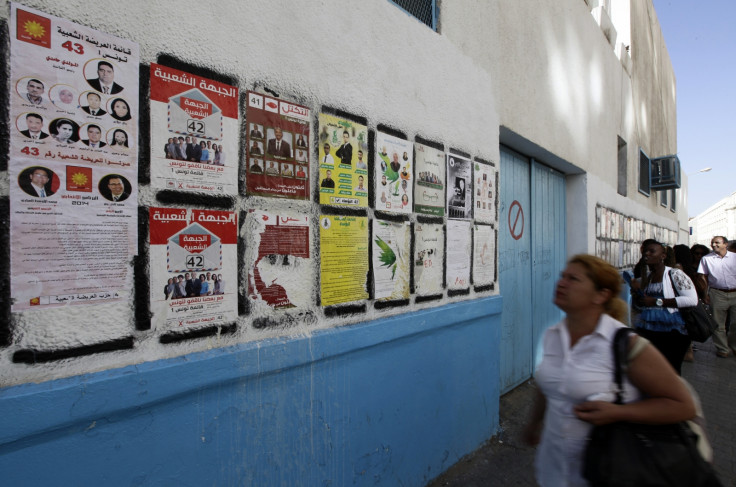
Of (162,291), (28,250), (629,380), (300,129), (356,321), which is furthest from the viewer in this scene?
(356,321)

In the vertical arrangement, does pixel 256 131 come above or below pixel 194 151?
Result: above

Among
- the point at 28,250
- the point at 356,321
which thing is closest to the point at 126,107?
the point at 28,250

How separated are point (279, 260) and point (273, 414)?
70 centimetres

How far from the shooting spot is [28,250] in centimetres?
126

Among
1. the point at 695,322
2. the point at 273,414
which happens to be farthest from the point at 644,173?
the point at 273,414

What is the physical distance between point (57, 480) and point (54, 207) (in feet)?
2.81

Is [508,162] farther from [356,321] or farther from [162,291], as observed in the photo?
[162,291]

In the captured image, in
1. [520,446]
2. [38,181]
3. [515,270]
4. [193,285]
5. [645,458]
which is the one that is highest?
[38,181]

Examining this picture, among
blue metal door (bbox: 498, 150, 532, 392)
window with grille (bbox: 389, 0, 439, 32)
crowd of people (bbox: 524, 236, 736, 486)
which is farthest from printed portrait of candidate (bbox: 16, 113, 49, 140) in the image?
blue metal door (bbox: 498, 150, 532, 392)

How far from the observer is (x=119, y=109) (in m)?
1.44

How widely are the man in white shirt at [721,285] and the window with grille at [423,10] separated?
18.9 feet

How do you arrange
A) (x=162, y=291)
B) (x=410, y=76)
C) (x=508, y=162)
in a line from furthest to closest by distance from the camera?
1. (x=508, y=162)
2. (x=410, y=76)
3. (x=162, y=291)

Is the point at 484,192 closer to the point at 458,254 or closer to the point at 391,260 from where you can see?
the point at 458,254

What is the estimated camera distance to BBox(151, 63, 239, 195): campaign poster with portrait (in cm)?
154
